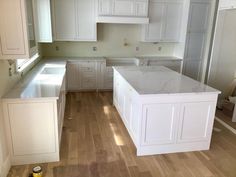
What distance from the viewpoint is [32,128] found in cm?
244

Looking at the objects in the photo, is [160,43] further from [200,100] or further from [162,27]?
[200,100]

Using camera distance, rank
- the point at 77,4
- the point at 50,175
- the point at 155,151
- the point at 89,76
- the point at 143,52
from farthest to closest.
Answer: the point at 143,52, the point at 89,76, the point at 77,4, the point at 155,151, the point at 50,175

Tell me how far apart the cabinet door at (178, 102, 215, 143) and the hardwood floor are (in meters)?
0.23

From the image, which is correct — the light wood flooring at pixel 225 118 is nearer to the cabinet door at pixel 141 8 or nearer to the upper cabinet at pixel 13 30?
the cabinet door at pixel 141 8

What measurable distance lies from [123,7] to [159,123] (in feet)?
10.7

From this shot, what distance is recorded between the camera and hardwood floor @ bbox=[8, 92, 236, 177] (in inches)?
95.2

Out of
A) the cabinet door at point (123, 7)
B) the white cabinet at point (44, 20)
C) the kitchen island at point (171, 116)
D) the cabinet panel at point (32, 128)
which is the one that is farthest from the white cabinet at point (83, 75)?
the cabinet panel at point (32, 128)

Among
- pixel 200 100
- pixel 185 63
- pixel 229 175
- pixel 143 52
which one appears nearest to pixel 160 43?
pixel 143 52

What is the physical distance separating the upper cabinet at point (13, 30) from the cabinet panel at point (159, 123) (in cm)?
153

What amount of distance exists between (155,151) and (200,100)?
2.83 feet

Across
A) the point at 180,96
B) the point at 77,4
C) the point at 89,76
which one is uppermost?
the point at 77,4

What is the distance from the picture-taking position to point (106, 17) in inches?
191

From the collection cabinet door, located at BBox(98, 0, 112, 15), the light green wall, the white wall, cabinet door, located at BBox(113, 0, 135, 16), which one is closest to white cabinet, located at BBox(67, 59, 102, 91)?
the light green wall

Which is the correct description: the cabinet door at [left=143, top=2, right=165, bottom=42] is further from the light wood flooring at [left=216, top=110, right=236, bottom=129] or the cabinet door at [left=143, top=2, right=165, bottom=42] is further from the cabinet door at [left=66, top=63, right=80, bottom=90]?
the light wood flooring at [left=216, top=110, right=236, bottom=129]
